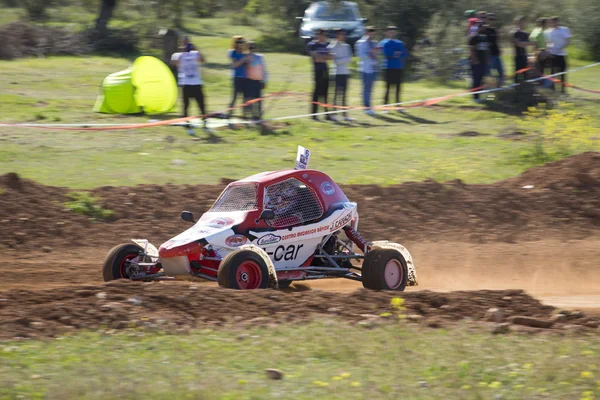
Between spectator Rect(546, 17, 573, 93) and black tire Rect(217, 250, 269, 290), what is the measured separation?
15.5m

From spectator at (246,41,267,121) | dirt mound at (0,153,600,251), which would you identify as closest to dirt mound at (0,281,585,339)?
dirt mound at (0,153,600,251)

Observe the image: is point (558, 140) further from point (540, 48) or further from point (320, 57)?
point (320, 57)

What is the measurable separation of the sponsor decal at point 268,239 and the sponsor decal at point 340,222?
0.84 metres

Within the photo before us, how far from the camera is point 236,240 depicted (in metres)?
10.9

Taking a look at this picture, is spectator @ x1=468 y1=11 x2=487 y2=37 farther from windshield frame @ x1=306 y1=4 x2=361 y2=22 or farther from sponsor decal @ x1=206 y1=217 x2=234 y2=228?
sponsor decal @ x1=206 y1=217 x2=234 y2=228

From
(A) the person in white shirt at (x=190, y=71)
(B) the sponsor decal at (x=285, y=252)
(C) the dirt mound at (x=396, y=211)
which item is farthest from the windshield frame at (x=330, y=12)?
(B) the sponsor decal at (x=285, y=252)

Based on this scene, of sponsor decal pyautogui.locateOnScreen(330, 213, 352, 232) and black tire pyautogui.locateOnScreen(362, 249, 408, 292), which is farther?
sponsor decal pyautogui.locateOnScreen(330, 213, 352, 232)

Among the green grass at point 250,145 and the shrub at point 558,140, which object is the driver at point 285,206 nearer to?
the green grass at point 250,145

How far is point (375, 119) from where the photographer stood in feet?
75.0

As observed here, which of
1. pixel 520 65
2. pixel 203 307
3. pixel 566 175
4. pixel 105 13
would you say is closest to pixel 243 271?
pixel 203 307

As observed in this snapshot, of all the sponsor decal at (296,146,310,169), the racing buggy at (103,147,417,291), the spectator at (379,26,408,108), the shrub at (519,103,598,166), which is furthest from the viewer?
the spectator at (379,26,408,108)

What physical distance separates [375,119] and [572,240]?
9011 millimetres

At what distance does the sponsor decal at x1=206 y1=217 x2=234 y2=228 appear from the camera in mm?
11047

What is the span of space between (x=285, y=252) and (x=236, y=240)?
743mm
